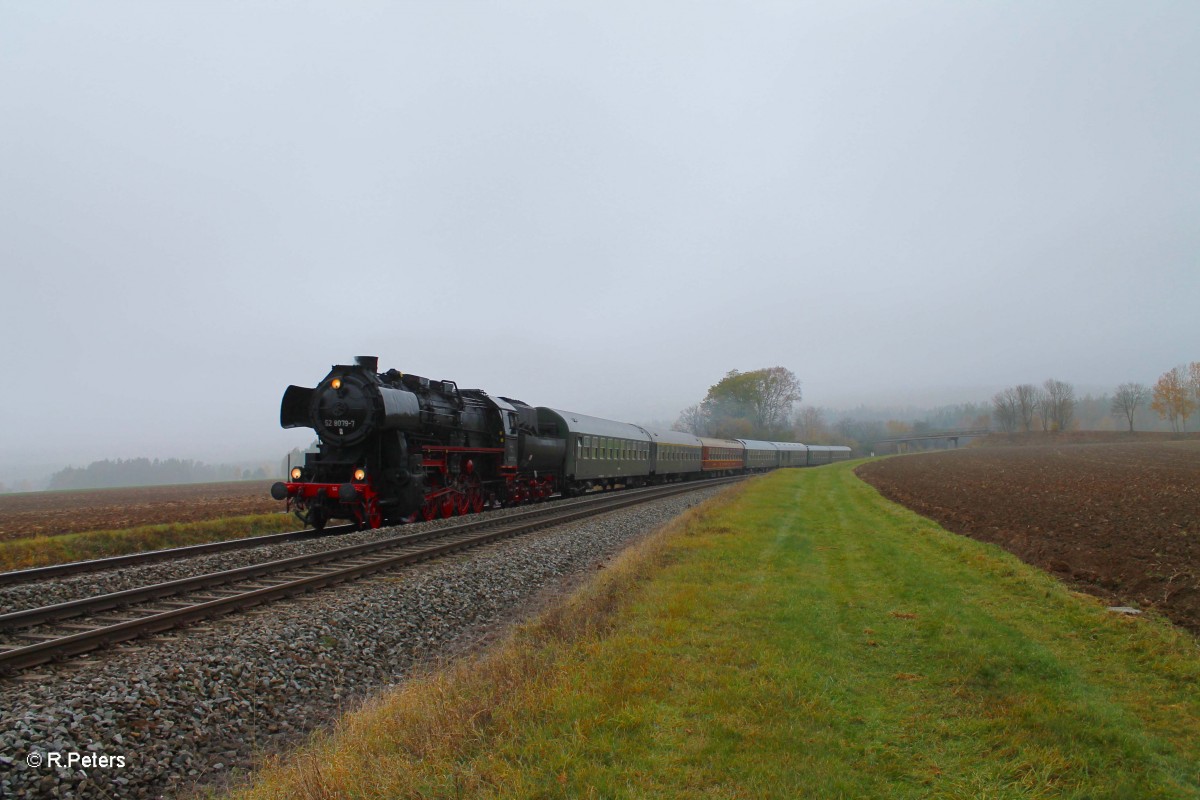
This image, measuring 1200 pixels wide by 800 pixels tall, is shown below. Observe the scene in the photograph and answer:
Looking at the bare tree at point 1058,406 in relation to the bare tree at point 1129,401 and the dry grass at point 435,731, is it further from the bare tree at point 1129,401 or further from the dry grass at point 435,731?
the dry grass at point 435,731

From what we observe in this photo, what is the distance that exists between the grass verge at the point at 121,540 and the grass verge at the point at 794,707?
1357 centimetres

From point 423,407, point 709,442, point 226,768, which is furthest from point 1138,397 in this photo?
point 226,768

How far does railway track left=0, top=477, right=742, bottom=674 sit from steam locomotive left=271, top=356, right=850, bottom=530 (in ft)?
8.18

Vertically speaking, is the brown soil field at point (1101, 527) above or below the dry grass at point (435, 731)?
below

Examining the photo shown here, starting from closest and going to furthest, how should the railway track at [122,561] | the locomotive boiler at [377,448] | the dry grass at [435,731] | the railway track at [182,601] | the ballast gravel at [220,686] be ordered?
the dry grass at [435,731], the ballast gravel at [220,686], the railway track at [182,601], the railway track at [122,561], the locomotive boiler at [377,448]

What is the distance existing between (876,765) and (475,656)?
4.97 meters

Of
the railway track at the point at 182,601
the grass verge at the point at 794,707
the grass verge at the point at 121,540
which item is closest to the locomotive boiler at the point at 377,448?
the railway track at the point at 182,601

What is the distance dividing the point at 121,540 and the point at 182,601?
10015 mm

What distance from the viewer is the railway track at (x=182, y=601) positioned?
22.3 ft

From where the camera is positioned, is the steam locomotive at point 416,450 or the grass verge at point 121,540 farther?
the steam locomotive at point 416,450

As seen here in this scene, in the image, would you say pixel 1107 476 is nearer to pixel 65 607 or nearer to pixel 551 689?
pixel 551 689

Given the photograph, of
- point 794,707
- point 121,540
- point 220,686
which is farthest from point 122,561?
point 794,707

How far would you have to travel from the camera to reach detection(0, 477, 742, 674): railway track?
6.79 metres

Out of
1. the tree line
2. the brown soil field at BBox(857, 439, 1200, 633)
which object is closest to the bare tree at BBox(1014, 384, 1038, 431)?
the tree line
